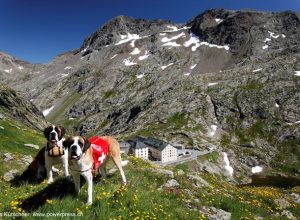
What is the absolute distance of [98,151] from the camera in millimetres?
12727

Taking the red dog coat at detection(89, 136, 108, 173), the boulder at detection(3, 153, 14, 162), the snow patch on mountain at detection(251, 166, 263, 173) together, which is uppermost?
the red dog coat at detection(89, 136, 108, 173)

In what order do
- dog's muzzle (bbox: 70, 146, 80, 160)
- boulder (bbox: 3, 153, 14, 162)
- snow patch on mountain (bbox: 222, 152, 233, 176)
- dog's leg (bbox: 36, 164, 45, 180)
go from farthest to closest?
snow patch on mountain (bbox: 222, 152, 233, 176)
boulder (bbox: 3, 153, 14, 162)
dog's leg (bbox: 36, 164, 45, 180)
dog's muzzle (bbox: 70, 146, 80, 160)

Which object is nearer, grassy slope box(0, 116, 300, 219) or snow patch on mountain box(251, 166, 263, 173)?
grassy slope box(0, 116, 300, 219)

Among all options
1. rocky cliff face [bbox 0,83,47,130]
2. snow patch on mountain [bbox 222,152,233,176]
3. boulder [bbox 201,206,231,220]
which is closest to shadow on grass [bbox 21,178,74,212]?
boulder [bbox 201,206,231,220]

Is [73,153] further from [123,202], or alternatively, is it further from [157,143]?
[157,143]

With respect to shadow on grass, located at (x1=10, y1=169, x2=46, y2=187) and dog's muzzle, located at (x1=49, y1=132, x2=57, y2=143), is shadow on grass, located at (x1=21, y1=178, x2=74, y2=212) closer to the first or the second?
dog's muzzle, located at (x1=49, y1=132, x2=57, y2=143)

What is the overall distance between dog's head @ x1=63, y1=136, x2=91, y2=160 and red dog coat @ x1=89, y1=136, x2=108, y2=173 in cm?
169

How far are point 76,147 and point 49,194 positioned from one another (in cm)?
248

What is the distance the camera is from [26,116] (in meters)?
60.5

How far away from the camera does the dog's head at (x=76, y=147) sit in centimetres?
1009

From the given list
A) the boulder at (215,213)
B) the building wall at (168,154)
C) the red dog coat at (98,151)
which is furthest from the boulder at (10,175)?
the building wall at (168,154)

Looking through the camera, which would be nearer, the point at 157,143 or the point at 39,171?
the point at 39,171

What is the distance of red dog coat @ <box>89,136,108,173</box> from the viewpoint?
40.6ft

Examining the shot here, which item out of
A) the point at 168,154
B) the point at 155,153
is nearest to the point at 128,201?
the point at 155,153
